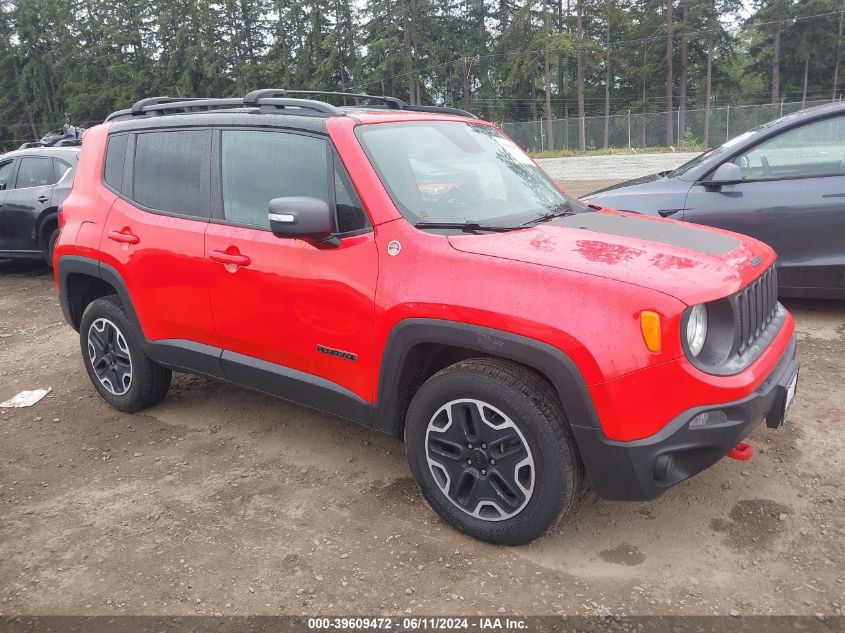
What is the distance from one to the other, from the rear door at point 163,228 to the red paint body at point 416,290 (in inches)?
0.4

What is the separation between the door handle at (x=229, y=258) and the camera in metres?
3.50

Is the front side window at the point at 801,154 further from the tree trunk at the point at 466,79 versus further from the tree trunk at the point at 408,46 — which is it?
the tree trunk at the point at 408,46

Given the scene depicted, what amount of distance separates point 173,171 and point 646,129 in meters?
40.4

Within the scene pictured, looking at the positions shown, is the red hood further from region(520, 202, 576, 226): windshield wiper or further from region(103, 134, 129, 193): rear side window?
region(103, 134, 129, 193): rear side window

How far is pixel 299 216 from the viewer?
118 inches

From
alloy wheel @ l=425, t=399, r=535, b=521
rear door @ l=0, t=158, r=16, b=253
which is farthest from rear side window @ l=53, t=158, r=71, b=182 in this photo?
alloy wheel @ l=425, t=399, r=535, b=521

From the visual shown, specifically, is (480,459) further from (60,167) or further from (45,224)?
(60,167)

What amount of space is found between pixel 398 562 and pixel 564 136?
41725 mm

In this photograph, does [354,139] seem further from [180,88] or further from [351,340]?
[180,88]

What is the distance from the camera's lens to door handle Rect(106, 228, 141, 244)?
Result: 13.4 ft

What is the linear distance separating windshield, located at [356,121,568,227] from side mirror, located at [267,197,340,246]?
340 millimetres

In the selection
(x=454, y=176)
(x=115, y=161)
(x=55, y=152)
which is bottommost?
(x=454, y=176)

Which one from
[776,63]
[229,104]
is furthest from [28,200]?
[776,63]

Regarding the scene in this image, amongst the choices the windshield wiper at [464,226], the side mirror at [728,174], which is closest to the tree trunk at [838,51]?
the side mirror at [728,174]
